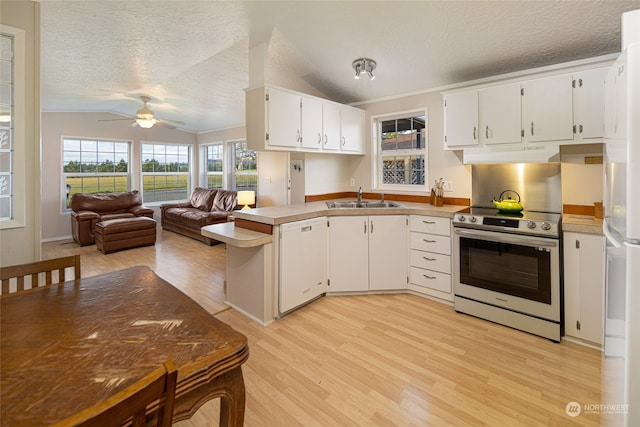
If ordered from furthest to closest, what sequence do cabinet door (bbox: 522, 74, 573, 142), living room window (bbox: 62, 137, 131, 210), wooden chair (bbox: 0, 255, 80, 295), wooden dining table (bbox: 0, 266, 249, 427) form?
living room window (bbox: 62, 137, 131, 210) < cabinet door (bbox: 522, 74, 573, 142) < wooden chair (bbox: 0, 255, 80, 295) < wooden dining table (bbox: 0, 266, 249, 427)

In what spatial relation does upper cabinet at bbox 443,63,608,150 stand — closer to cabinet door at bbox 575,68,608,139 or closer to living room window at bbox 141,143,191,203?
cabinet door at bbox 575,68,608,139

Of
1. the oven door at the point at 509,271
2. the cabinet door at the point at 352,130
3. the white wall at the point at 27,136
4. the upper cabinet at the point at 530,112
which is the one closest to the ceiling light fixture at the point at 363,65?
the cabinet door at the point at 352,130

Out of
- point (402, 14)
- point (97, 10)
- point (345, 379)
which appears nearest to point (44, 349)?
point (345, 379)

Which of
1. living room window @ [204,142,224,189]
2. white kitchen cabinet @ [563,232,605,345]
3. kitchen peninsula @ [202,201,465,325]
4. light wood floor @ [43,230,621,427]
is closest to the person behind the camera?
light wood floor @ [43,230,621,427]

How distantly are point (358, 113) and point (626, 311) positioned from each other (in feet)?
11.4

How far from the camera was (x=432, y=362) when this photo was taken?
2137 millimetres

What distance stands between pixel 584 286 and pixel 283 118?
2.96m

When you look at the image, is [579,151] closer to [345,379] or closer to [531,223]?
[531,223]

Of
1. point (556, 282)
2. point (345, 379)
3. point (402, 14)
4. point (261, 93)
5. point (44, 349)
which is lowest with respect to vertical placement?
point (345, 379)

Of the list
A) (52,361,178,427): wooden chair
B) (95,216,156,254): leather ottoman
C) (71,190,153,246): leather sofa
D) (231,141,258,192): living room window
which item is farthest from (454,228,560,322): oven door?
(71,190,153,246): leather sofa

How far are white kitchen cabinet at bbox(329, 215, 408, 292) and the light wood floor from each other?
0.84 ft

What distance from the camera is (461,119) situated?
3.06 m

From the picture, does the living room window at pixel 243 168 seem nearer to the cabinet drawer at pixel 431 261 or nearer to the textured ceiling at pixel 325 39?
the textured ceiling at pixel 325 39

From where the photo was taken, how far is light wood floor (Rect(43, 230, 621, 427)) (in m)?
1.68
